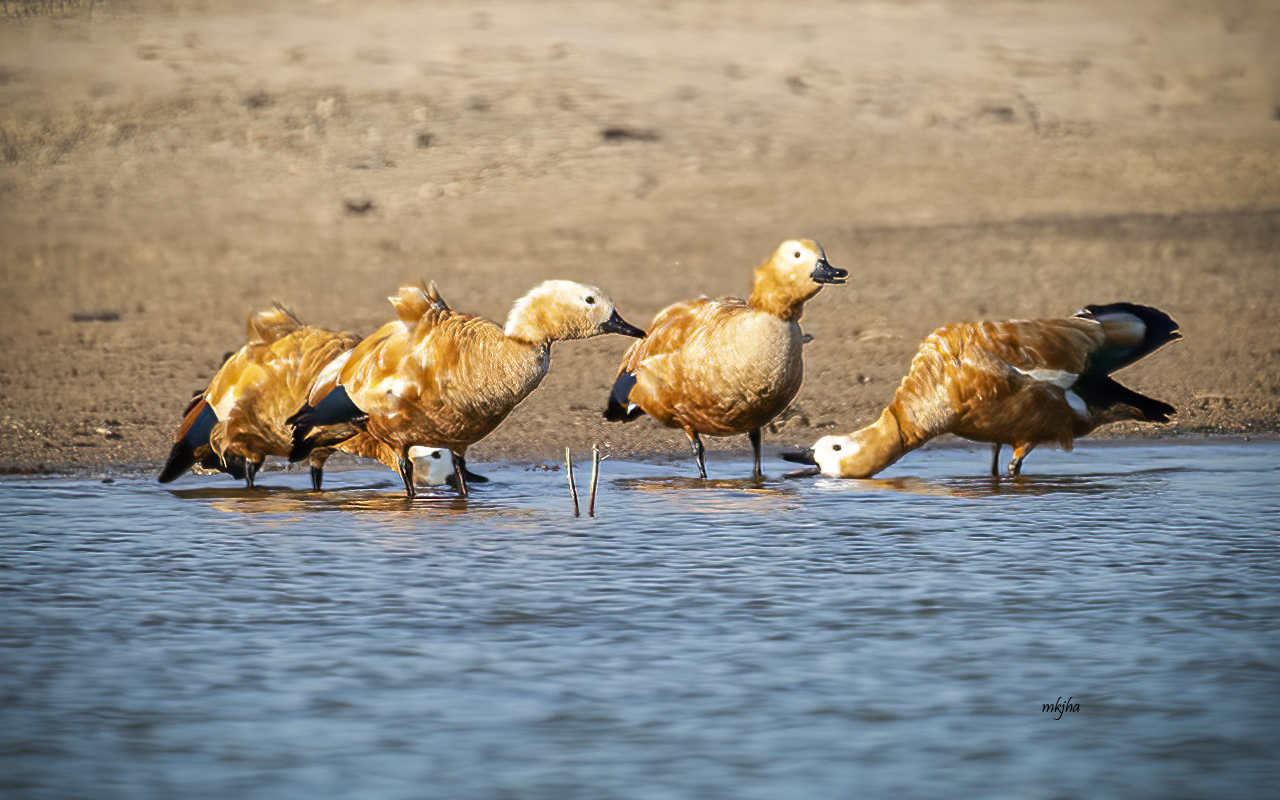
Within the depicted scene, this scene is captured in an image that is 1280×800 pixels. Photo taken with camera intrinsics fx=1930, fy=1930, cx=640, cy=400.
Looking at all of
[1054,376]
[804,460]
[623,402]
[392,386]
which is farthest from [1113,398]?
[392,386]

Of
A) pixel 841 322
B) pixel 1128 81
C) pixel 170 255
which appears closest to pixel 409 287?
pixel 841 322

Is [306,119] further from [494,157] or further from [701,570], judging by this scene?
[701,570]

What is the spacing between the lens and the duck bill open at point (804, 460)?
34.4 ft

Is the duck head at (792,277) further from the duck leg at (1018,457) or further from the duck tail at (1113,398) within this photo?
the duck tail at (1113,398)

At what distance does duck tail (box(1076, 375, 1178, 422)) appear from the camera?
10.4 m

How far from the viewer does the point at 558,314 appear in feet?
29.3

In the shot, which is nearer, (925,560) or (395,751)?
(395,751)

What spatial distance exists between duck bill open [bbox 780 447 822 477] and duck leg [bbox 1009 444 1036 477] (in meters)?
1.06

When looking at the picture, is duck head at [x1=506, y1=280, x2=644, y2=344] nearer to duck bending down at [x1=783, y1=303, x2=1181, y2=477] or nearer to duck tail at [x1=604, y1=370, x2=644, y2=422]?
duck tail at [x1=604, y1=370, x2=644, y2=422]

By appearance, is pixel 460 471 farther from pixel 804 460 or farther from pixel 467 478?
pixel 804 460

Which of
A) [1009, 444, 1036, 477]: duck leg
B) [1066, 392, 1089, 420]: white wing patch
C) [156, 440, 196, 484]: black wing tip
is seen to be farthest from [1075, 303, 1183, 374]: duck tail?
[156, 440, 196, 484]: black wing tip

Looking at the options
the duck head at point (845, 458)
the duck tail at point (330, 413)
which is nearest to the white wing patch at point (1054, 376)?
the duck head at point (845, 458)

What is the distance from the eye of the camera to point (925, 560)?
798 centimetres

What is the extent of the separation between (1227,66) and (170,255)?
11.5 meters
